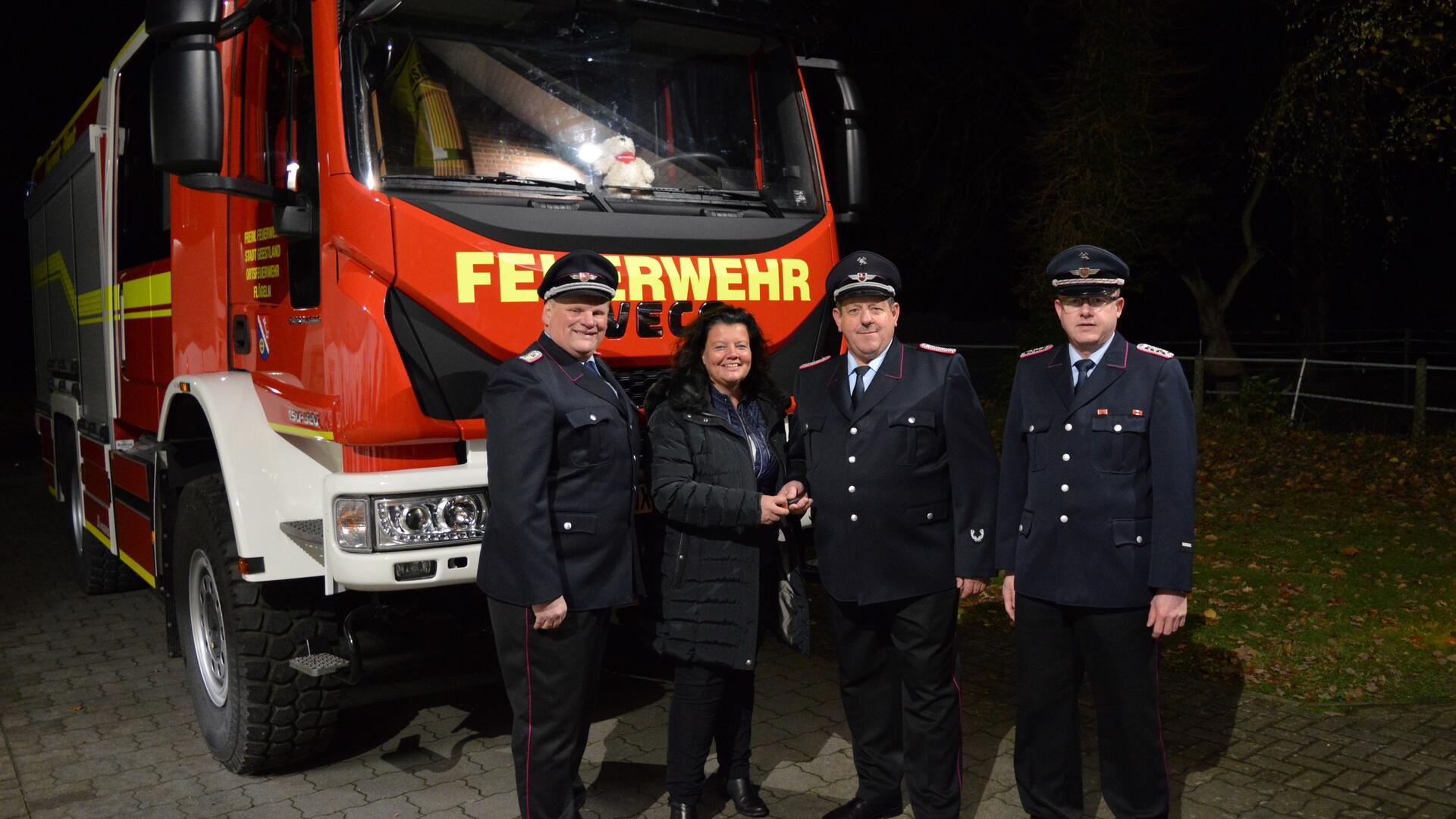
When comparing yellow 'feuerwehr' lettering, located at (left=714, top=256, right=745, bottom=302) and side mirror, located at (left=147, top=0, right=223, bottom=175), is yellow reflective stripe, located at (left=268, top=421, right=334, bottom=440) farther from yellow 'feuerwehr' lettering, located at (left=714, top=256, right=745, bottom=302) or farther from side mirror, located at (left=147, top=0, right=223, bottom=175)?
yellow 'feuerwehr' lettering, located at (left=714, top=256, right=745, bottom=302)

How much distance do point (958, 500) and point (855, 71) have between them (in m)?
17.8

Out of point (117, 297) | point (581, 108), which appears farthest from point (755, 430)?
point (117, 297)

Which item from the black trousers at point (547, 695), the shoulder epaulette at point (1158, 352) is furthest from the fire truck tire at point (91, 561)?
the shoulder epaulette at point (1158, 352)

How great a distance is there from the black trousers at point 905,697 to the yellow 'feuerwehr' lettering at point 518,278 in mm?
1482

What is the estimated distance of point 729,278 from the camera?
183 inches

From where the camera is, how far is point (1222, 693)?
5477 millimetres

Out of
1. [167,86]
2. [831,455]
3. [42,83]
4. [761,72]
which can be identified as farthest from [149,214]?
[42,83]

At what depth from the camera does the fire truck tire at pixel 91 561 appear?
780 cm

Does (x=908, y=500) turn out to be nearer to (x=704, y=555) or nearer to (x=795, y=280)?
(x=704, y=555)

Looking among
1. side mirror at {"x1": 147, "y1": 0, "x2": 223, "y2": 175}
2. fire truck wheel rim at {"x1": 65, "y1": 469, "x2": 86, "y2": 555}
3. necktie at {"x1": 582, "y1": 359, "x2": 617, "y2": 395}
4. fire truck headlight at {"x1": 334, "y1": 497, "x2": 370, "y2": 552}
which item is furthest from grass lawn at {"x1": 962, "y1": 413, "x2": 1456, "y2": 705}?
fire truck wheel rim at {"x1": 65, "y1": 469, "x2": 86, "y2": 555}

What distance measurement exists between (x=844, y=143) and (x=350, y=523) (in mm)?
2804

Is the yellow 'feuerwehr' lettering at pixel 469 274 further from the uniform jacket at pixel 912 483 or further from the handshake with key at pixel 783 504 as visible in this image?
the uniform jacket at pixel 912 483

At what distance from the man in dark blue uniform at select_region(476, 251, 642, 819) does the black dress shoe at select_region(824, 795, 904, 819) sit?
0.91 metres

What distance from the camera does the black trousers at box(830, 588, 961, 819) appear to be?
3.82 metres
